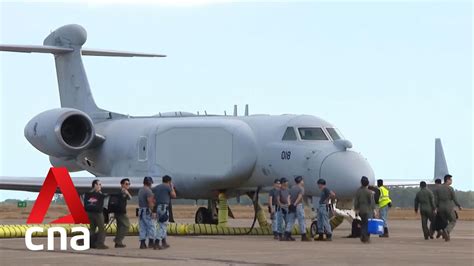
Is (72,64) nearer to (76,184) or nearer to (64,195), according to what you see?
(76,184)

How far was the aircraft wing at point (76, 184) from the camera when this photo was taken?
31016mm

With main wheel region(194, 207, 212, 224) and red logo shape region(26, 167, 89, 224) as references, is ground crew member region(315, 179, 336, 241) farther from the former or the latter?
main wheel region(194, 207, 212, 224)

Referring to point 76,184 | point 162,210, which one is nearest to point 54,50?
point 76,184

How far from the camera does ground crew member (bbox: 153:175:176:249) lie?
70.1 ft

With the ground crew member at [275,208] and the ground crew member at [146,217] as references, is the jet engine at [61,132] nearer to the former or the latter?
the ground crew member at [275,208]

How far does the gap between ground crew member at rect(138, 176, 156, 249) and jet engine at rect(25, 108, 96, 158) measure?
11595 mm

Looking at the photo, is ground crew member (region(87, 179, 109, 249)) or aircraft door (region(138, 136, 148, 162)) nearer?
ground crew member (region(87, 179, 109, 249))

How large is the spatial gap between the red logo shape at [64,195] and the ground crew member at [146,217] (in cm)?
448

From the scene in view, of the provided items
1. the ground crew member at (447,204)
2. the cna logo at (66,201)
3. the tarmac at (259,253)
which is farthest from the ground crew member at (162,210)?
the ground crew member at (447,204)

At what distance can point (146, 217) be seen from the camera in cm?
2184

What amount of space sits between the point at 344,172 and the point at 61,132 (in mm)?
10996

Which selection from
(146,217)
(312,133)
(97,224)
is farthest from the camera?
(312,133)

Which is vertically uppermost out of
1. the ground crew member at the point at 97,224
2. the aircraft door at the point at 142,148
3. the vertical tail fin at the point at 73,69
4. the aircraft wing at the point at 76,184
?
the vertical tail fin at the point at 73,69

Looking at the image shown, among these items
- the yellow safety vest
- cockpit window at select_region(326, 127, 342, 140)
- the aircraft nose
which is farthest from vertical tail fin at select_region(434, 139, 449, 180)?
the aircraft nose
